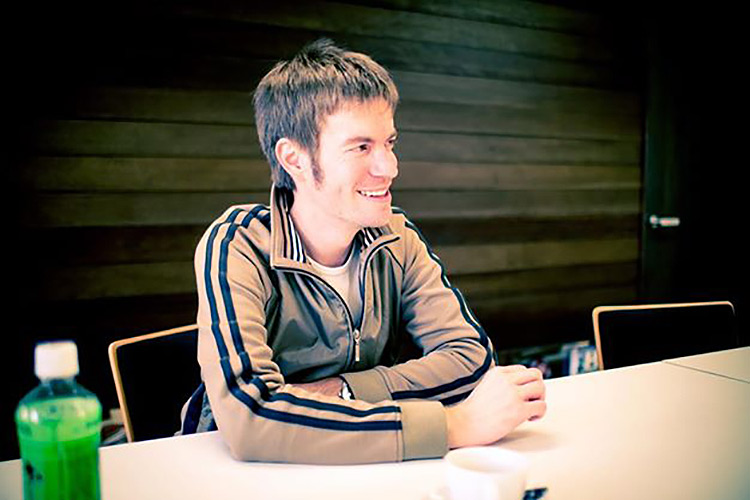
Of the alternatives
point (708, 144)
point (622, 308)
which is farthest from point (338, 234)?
point (708, 144)

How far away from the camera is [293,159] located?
5.12 feet

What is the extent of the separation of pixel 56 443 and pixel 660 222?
3.93m

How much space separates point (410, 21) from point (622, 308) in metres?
1.87

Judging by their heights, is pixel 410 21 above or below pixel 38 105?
above

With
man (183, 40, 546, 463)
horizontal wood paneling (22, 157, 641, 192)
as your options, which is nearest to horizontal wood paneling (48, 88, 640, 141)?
horizontal wood paneling (22, 157, 641, 192)

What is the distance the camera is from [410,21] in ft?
10.6

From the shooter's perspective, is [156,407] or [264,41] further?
[264,41]

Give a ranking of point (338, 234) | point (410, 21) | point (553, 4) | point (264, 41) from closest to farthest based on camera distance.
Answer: point (338, 234) < point (264, 41) < point (410, 21) < point (553, 4)

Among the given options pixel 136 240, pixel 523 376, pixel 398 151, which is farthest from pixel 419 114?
pixel 523 376

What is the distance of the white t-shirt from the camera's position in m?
1.51

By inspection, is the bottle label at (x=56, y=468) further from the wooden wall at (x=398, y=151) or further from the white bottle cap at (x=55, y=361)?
the wooden wall at (x=398, y=151)

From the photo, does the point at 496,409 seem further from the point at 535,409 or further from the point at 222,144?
the point at 222,144

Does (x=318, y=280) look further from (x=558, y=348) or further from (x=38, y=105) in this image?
(x=558, y=348)

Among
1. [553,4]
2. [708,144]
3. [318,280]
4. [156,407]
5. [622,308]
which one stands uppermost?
[553,4]
